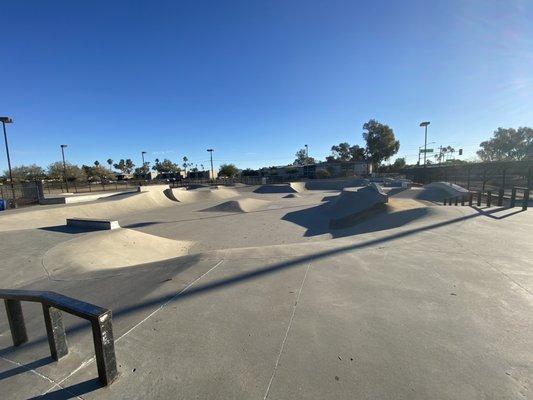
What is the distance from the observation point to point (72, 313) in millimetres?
2197

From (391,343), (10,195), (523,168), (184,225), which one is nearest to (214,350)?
(391,343)

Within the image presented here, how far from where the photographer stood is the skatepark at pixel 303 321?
2.29m

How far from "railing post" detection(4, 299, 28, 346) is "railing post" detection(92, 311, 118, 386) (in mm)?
1303

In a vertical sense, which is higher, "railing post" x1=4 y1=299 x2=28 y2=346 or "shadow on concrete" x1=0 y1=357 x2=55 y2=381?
"railing post" x1=4 y1=299 x2=28 y2=346

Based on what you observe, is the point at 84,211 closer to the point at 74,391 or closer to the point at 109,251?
the point at 109,251

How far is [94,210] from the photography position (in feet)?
56.9

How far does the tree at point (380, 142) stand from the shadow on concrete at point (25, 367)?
75177 mm

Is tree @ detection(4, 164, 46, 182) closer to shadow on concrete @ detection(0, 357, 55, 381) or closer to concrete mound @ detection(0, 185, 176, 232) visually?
concrete mound @ detection(0, 185, 176, 232)

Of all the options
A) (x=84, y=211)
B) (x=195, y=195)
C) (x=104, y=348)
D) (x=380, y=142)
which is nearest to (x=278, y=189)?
(x=195, y=195)

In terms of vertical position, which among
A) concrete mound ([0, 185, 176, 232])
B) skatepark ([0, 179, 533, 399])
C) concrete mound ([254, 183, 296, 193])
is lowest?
concrete mound ([254, 183, 296, 193])

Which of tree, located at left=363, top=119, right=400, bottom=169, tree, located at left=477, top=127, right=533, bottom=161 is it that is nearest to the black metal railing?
tree, located at left=363, top=119, right=400, bottom=169

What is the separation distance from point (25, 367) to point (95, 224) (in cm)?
897

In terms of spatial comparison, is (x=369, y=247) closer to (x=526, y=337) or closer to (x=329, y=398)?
(x=526, y=337)

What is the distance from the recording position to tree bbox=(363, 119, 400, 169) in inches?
2729
